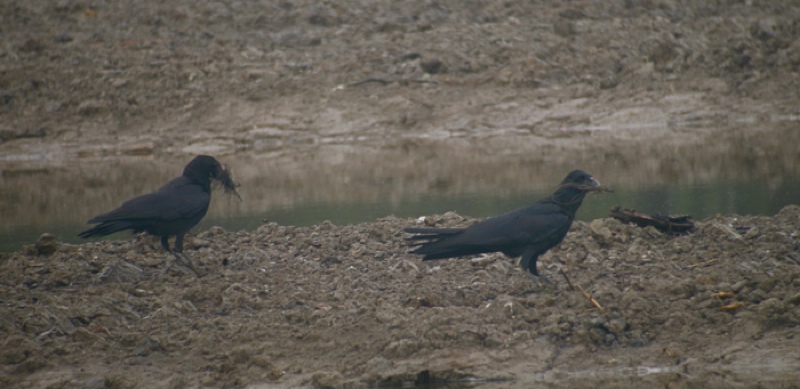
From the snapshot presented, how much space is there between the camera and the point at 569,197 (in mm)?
7824

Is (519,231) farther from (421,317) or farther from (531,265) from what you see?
(421,317)

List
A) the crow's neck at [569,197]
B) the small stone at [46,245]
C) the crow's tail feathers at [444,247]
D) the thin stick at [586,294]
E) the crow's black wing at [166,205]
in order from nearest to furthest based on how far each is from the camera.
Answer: the thin stick at [586,294] → the crow's tail feathers at [444,247] → the crow's neck at [569,197] → the crow's black wing at [166,205] → the small stone at [46,245]

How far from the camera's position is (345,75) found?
879 inches

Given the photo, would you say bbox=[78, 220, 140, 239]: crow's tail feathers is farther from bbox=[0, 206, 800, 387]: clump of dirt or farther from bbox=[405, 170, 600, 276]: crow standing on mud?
bbox=[405, 170, 600, 276]: crow standing on mud

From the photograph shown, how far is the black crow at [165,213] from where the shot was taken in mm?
8414

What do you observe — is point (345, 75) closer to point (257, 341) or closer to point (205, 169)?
point (205, 169)

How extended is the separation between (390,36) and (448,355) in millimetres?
17765

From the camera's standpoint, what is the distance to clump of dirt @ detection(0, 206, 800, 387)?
624 cm

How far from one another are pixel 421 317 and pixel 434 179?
795cm

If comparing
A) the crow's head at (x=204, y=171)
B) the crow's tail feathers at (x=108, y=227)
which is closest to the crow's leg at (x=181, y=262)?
the crow's tail feathers at (x=108, y=227)

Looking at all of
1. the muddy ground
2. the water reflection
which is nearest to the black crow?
the muddy ground

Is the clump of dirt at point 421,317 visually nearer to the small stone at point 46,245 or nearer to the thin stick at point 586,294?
the thin stick at point 586,294

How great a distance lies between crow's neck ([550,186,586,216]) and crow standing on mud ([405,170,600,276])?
0.06 meters

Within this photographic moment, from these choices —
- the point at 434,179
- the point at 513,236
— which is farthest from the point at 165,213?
the point at 434,179
